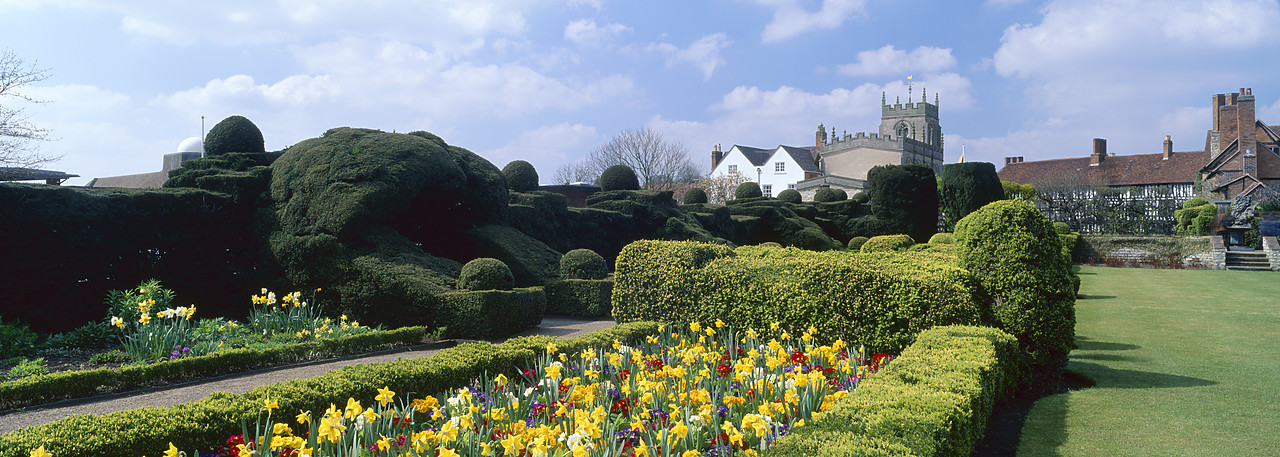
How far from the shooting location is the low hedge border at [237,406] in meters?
3.60

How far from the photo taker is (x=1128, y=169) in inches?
1827

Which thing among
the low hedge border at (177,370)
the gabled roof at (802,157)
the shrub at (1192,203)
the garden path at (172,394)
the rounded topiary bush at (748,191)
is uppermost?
the gabled roof at (802,157)

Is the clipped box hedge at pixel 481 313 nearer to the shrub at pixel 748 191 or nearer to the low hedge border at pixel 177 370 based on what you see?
the low hedge border at pixel 177 370

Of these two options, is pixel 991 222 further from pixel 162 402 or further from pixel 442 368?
pixel 162 402

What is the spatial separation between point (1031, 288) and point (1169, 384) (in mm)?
1428

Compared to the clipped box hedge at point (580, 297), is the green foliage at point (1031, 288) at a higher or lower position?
Answer: higher

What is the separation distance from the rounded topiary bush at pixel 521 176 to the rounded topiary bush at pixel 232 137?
628 cm

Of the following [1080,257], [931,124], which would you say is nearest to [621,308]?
[1080,257]

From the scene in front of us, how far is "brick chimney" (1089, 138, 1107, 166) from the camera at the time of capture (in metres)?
48.1

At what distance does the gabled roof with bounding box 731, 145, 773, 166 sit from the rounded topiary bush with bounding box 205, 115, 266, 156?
51622 mm

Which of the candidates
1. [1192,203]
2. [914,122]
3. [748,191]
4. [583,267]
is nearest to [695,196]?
[748,191]

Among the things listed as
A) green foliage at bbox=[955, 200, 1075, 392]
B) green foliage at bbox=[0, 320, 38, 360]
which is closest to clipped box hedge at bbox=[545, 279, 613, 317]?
green foliage at bbox=[955, 200, 1075, 392]

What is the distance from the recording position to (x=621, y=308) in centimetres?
964

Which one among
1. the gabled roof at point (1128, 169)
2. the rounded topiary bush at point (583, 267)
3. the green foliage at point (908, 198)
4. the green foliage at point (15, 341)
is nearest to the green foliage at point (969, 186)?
the green foliage at point (908, 198)
